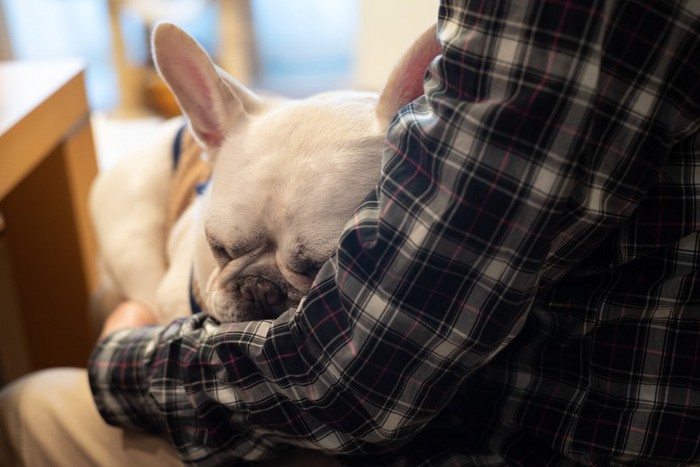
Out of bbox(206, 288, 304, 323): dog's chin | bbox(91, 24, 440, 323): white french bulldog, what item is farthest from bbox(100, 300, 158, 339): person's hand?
bbox(206, 288, 304, 323): dog's chin

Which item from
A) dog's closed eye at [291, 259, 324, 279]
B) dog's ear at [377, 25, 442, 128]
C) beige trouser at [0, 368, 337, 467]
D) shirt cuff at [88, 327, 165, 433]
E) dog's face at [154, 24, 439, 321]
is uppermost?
dog's ear at [377, 25, 442, 128]

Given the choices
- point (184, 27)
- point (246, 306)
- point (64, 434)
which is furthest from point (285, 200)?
point (184, 27)

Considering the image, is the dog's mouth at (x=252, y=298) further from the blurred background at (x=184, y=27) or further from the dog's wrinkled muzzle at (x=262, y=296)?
the blurred background at (x=184, y=27)

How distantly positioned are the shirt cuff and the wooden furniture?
549 mm

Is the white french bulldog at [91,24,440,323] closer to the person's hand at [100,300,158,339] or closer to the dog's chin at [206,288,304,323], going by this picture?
the dog's chin at [206,288,304,323]

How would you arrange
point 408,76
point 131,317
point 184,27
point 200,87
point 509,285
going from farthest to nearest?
1. point 184,27
2. point 131,317
3. point 200,87
4. point 408,76
5. point 509,285

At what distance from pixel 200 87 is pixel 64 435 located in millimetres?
432

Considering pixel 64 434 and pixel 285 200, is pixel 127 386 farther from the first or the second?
pixel 285 200

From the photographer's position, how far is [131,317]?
104 centimetres

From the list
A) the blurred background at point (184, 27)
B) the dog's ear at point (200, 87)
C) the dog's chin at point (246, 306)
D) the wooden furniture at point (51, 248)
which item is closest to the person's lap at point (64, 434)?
the dog's chin at point (246, 306)

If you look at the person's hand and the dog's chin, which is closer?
the dog's chin

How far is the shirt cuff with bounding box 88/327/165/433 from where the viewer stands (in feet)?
→ 2.27

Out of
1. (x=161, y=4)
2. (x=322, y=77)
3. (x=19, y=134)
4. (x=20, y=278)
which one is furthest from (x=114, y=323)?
(x=322, y=77)

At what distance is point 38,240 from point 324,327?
0.96 meters
